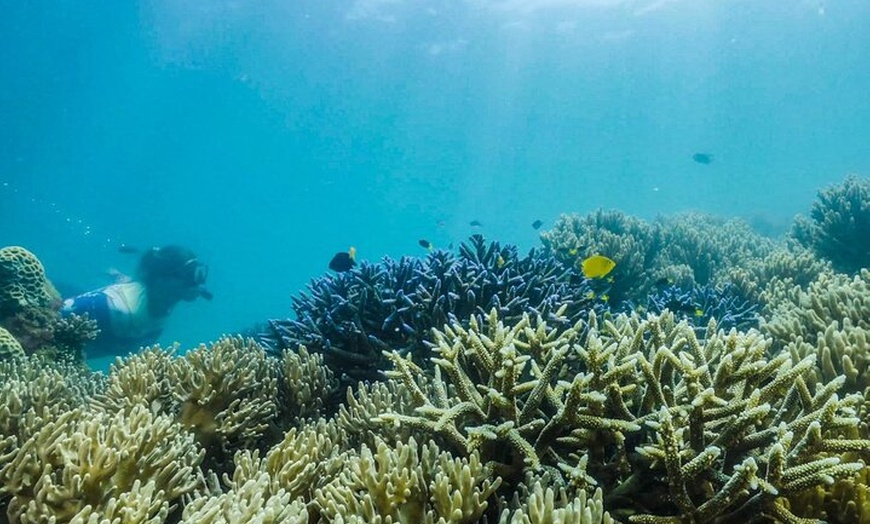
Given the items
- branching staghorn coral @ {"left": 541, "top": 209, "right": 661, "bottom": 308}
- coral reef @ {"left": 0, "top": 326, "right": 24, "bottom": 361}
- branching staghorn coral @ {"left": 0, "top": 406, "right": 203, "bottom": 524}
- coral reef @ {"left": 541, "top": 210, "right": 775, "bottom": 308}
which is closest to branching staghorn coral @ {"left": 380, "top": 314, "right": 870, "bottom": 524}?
branching staghorn coral @ {"left": 0, "top": 406, "right": 203, "bottom": 524}

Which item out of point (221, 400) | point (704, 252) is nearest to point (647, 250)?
point (704, 252)

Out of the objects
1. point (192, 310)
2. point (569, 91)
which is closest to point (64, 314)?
point (192, 310)

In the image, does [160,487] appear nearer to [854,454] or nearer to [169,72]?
[854,454]

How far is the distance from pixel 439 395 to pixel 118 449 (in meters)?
1.60

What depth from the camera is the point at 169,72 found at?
2697 inches

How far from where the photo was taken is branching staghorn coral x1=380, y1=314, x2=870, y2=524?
2137 millimetres

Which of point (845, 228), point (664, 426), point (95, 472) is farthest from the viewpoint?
point (845, 228)

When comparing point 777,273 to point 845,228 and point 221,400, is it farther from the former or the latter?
point 221,400

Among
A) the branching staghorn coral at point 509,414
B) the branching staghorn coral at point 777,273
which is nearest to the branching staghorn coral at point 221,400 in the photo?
the branching staghorn coral at point 509,414

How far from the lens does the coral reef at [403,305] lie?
15.6 ft

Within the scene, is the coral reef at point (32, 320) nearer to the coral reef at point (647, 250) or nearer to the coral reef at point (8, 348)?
the coral reef at point (8, 348)

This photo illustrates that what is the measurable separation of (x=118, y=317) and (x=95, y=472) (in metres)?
13.9

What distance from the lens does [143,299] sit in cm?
1623

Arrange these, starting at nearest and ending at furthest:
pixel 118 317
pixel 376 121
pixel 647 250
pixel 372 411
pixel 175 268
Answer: pixel 372 411
pixel 647 250
pixel 118 317
pixel 175 268
pixel 376 121
